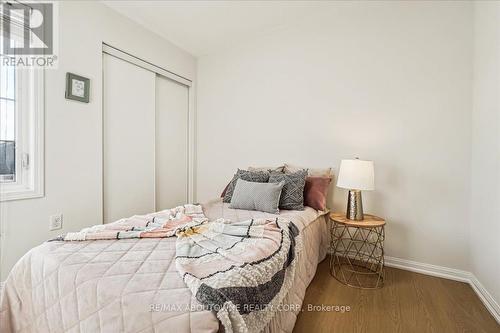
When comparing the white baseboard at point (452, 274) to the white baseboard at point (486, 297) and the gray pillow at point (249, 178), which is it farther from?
the gray pillow at point (249, 178)

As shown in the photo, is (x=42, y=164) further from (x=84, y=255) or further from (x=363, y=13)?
(x=363, y=13)

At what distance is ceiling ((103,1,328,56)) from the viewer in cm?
248

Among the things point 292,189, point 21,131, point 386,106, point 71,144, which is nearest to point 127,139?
point 71,144

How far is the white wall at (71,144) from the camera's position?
6.29 ft

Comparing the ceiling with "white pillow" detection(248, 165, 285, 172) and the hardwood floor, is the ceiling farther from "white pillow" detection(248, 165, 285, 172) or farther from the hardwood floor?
the hardwood floor

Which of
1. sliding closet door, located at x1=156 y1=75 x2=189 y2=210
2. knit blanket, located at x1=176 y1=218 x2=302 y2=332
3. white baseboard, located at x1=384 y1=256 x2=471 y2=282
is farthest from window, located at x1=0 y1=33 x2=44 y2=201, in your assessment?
white baseboard, located at x1=384 y1=256 x2=471 y2=282

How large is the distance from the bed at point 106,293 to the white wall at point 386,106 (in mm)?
1607

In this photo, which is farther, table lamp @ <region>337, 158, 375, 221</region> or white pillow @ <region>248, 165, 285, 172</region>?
white pillow @ <region>248, 165, 285, 172</region>

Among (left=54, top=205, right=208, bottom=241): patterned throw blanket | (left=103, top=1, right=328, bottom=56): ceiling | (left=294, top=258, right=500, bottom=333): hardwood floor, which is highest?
(left=103, top=1, right=328, bottom=56): ceiling

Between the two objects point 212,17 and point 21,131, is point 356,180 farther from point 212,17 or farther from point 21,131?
point 21,131

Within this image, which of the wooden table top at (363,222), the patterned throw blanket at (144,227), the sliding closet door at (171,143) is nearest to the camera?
the patterned throw blanket at (144,227)

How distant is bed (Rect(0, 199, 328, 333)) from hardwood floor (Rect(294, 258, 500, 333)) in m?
0.30

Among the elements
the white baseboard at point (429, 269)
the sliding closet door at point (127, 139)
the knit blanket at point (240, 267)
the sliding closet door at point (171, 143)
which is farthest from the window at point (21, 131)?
the white baseboard at point (429, 269)

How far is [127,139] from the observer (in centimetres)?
274
